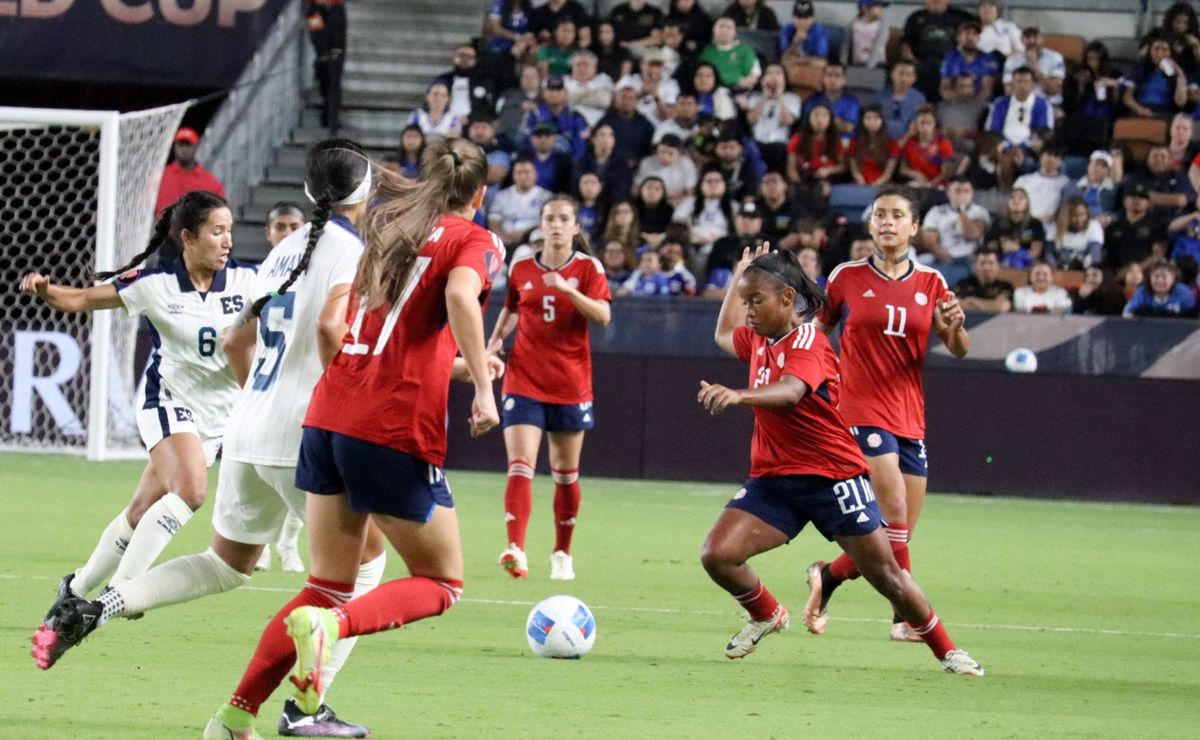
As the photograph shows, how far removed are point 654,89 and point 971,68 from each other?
337cm

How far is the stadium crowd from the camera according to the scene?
683 inches

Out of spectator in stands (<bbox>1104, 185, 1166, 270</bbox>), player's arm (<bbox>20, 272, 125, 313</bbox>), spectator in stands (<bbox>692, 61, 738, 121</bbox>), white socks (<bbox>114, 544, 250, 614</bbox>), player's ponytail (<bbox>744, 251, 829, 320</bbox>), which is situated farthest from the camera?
spectator in stands (<bbox>692, 61, 738, 121</bbox>)

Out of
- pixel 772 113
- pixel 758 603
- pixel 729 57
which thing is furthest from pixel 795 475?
pixel 729 57

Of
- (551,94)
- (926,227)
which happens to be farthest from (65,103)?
(926,227)

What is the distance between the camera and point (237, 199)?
20.3 m

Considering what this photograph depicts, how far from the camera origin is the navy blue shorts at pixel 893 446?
8258mm

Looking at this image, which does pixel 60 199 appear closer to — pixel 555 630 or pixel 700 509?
pixel 700 509

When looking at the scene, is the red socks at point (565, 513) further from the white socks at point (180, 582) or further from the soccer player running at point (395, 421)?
the soccer player running at point (395, 421)

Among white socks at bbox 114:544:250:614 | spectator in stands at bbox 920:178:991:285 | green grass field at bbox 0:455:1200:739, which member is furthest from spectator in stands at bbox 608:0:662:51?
white socks at bbox 114:544:250:614

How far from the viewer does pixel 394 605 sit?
5191mm

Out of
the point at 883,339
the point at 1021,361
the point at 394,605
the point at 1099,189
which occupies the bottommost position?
the point at 1021,361

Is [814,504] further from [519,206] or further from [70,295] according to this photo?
[519,206]

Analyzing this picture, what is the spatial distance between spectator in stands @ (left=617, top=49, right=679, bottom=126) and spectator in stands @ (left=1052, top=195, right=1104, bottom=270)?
416 cm

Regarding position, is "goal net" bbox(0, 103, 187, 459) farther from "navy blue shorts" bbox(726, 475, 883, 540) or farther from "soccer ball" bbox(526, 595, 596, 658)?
"navy blue shorts" bbox(726, 475, 883, 540)
